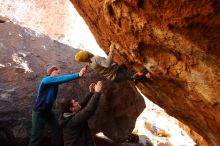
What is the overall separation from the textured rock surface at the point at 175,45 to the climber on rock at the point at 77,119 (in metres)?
1.08

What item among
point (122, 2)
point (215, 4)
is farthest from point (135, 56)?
point (215, 4)

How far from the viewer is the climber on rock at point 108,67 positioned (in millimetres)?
5828

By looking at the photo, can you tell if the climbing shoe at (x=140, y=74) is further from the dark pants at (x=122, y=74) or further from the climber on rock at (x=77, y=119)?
the climber on rock at (x=77, y=119)

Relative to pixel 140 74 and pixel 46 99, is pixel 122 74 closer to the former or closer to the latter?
pixel 140 74

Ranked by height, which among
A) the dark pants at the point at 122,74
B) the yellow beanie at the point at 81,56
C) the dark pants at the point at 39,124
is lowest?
the dark pants at the point at 39,124

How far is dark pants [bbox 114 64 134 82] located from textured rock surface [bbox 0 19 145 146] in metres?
2.14

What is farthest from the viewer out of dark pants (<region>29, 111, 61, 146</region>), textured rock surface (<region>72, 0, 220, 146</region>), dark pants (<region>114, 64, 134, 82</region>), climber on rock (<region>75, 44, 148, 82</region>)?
dark pants (<region>114, 64, 134, 82</region>)

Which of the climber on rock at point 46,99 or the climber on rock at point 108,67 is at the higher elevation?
the climber on rock at point 108,67

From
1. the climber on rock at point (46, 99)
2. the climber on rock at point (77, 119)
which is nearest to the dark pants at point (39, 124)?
the climber on rock at point (46, 99)

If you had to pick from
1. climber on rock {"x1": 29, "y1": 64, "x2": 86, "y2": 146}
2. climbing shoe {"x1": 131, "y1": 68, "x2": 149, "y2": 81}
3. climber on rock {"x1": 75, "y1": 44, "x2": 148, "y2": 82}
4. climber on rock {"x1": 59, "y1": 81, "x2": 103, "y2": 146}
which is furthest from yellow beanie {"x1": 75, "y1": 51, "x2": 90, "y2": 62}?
climbing shoe {"x1": 131, "y1": 68, "x2": 149, "y2": 81}

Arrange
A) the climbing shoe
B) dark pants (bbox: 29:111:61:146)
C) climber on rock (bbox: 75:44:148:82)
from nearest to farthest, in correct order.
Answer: dark pants (bbox: 29:111:61:146), climber on rock (bbox: 75:44:148:82), the climbing shoe

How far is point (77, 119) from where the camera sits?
17.2 feet

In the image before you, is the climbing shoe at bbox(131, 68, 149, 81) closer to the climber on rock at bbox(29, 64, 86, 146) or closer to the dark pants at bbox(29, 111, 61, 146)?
the climber on rock at bbox(29, 64, 86, 146)

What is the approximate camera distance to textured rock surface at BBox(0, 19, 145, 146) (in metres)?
7.26
